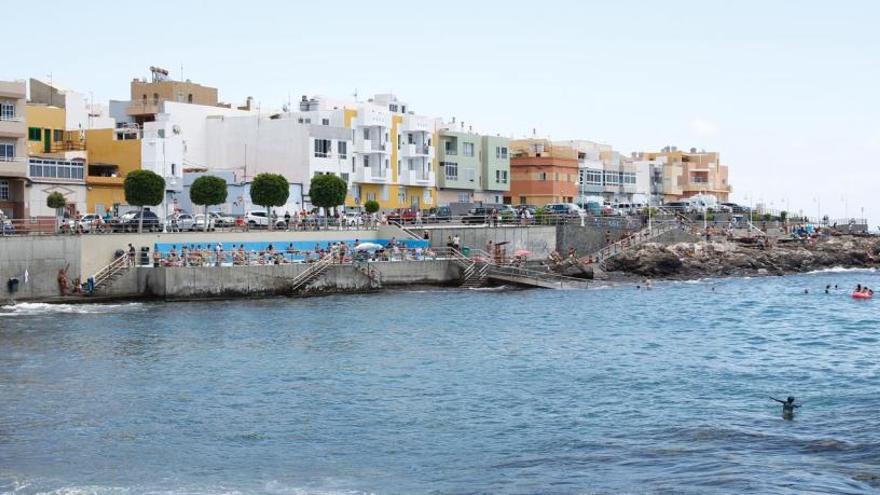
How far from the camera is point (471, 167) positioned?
115 m

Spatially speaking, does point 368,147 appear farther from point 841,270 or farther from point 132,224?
point 841,270

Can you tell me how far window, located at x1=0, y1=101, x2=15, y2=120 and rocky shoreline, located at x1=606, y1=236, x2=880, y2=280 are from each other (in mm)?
40923

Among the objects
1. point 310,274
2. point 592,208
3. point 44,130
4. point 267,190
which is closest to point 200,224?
point 267,190

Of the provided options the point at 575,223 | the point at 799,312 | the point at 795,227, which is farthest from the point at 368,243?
the point at 795,227

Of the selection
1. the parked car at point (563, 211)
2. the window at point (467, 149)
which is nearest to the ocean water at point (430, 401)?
the parked car at point (563, 211)

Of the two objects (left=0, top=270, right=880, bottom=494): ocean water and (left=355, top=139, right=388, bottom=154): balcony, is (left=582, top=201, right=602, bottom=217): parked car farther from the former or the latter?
(left=0, top=270, right=880, bottom=494): ocean water

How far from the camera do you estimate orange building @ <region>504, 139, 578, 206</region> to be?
399ft

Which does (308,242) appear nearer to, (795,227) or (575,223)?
(575,223)

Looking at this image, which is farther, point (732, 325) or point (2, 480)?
point (732, 325)

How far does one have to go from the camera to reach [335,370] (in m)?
39.1

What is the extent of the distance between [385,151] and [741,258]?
32.7 m

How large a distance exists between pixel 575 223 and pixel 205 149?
33196mm

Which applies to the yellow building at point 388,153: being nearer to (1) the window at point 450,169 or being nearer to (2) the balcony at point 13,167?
(1) the window at point 450,169

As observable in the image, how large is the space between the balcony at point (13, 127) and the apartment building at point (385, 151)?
3290cm
